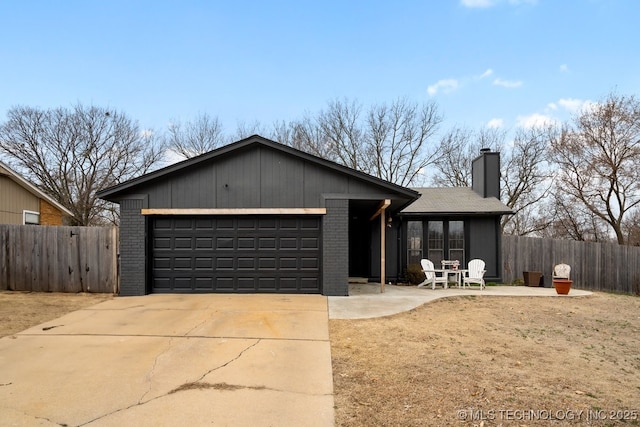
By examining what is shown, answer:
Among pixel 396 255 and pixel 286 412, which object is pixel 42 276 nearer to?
pixel 286 412

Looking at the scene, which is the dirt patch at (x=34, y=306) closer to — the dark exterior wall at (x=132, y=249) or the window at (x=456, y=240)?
the dark exterior wall at (x=132, y=249)

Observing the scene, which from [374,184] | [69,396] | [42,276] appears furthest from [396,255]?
[69,396]

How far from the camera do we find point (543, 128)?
26.6 metres

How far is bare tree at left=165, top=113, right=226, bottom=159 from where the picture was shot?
99.3ft

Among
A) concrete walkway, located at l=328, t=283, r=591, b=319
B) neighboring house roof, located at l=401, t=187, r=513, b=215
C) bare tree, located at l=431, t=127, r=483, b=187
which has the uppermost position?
bare tree, located at l=431, t=127, r=483, b=187

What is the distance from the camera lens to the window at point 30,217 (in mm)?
16125

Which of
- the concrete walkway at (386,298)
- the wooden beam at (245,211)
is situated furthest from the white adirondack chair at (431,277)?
the wooden beam at (245,211)

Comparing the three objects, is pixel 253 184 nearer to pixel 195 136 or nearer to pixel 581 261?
pixel 581 261

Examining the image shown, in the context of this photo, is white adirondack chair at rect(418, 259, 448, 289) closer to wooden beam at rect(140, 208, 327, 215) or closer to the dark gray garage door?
the dark gray garage door

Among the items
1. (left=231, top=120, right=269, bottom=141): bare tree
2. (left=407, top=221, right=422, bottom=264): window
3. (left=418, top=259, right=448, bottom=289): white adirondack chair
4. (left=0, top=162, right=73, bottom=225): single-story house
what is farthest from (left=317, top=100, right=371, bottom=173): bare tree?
(left=0, top=162, right=73, bottom=225): single-story house

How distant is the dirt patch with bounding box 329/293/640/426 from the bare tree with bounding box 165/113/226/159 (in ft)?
80.9

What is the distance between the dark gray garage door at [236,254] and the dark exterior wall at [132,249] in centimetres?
32

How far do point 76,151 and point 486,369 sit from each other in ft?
99.0

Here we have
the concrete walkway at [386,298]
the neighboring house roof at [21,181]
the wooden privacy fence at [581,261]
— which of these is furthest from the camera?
the wooden privacy fence at [581,261]
